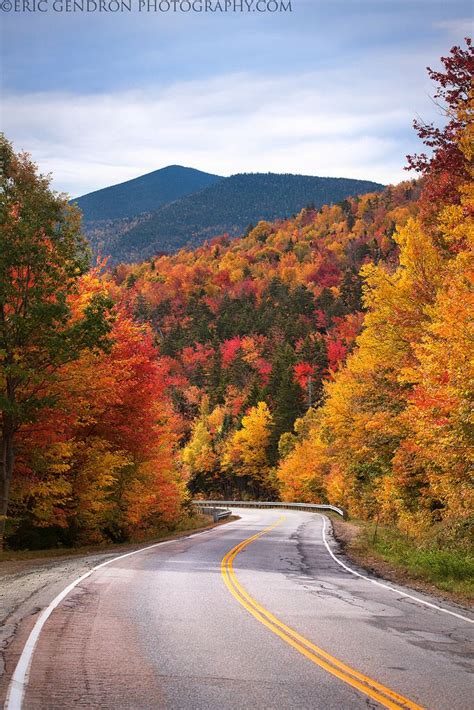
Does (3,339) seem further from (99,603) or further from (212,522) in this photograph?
(212,522)

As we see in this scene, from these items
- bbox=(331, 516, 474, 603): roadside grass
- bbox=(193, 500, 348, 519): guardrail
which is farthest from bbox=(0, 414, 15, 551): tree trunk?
bbox=(193, 500, 348, 519): guardrail

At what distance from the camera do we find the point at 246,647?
9547 millimetres

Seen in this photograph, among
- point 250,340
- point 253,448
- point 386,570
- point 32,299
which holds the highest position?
point 250,340

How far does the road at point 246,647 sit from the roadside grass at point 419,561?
1710mm

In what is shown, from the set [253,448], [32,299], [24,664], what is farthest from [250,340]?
[24,664]

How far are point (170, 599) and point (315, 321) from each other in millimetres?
125306

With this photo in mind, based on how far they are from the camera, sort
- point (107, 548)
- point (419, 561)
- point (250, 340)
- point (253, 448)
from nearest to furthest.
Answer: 1. point (419, 561)
2. point (107, 548)
3. point (253, 448)
4. point (250, 340)

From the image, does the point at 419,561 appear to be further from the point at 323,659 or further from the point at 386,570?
the point at 323,659

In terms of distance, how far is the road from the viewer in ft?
24.0

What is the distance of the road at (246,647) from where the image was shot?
7.32 meters

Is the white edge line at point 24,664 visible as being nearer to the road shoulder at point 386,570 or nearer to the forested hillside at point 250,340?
the road shoulder at point 386,570

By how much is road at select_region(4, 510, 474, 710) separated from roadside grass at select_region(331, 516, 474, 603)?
5.61 ft

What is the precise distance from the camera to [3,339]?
2161 centimetres

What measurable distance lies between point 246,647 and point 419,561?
12298mm
